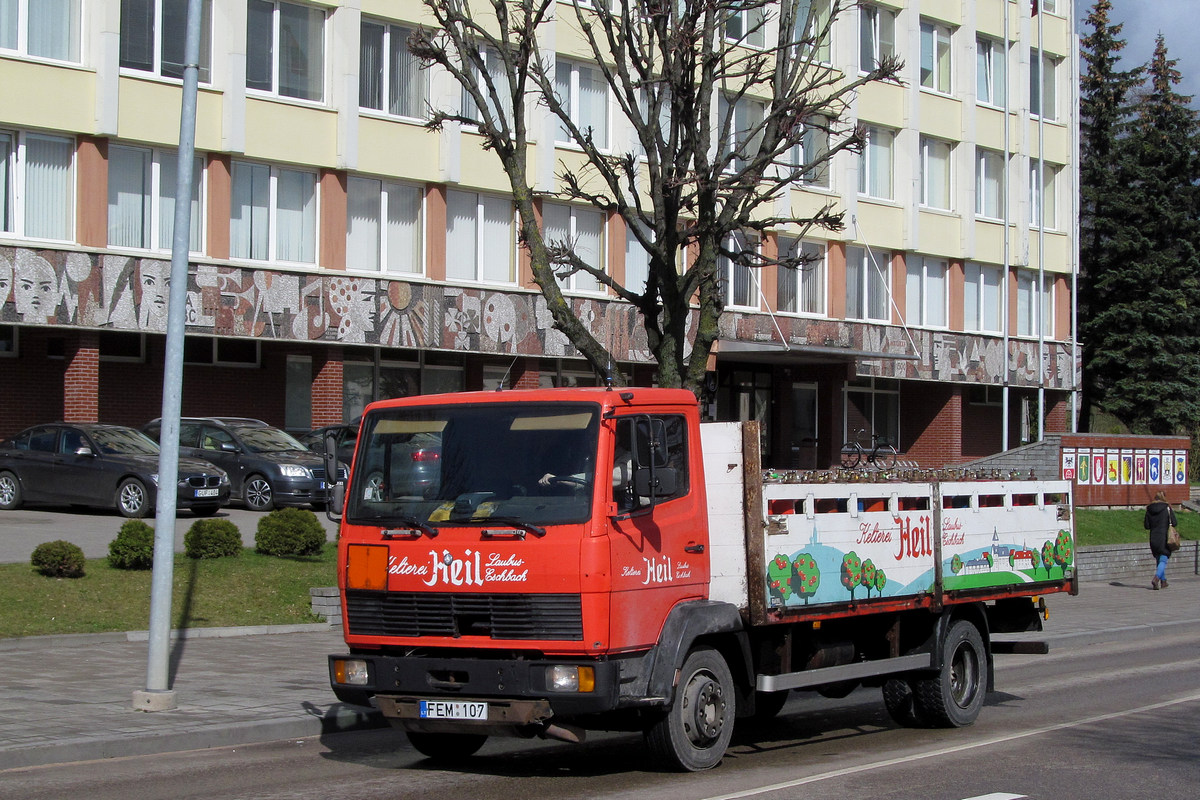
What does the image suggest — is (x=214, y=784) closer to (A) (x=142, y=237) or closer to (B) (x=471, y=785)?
(B) (x=471, y=785)

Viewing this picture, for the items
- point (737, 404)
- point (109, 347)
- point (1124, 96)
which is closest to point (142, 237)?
point (109, 347)

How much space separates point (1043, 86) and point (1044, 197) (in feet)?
12.6

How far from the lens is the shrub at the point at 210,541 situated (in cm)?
1697

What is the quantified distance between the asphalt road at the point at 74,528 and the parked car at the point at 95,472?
0.98 ft

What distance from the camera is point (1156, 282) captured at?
53219 mm

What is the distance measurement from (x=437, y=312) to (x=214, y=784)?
24049 mm

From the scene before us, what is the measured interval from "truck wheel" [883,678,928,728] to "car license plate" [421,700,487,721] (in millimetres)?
4202

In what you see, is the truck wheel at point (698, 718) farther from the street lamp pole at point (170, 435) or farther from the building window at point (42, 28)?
the building window at point (42, 28)

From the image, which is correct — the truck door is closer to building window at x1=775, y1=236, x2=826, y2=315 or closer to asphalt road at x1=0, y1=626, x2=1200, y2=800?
A: asphalt road at x1=0, y1=626, x2=1200, y2=800

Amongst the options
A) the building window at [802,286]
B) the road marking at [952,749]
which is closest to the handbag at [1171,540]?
the road marking at [952,749]

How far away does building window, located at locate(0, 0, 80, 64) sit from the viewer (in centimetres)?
2711

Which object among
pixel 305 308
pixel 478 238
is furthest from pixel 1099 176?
pixel 305 308

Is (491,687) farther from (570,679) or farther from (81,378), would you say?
(81,378)

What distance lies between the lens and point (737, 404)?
139ft
